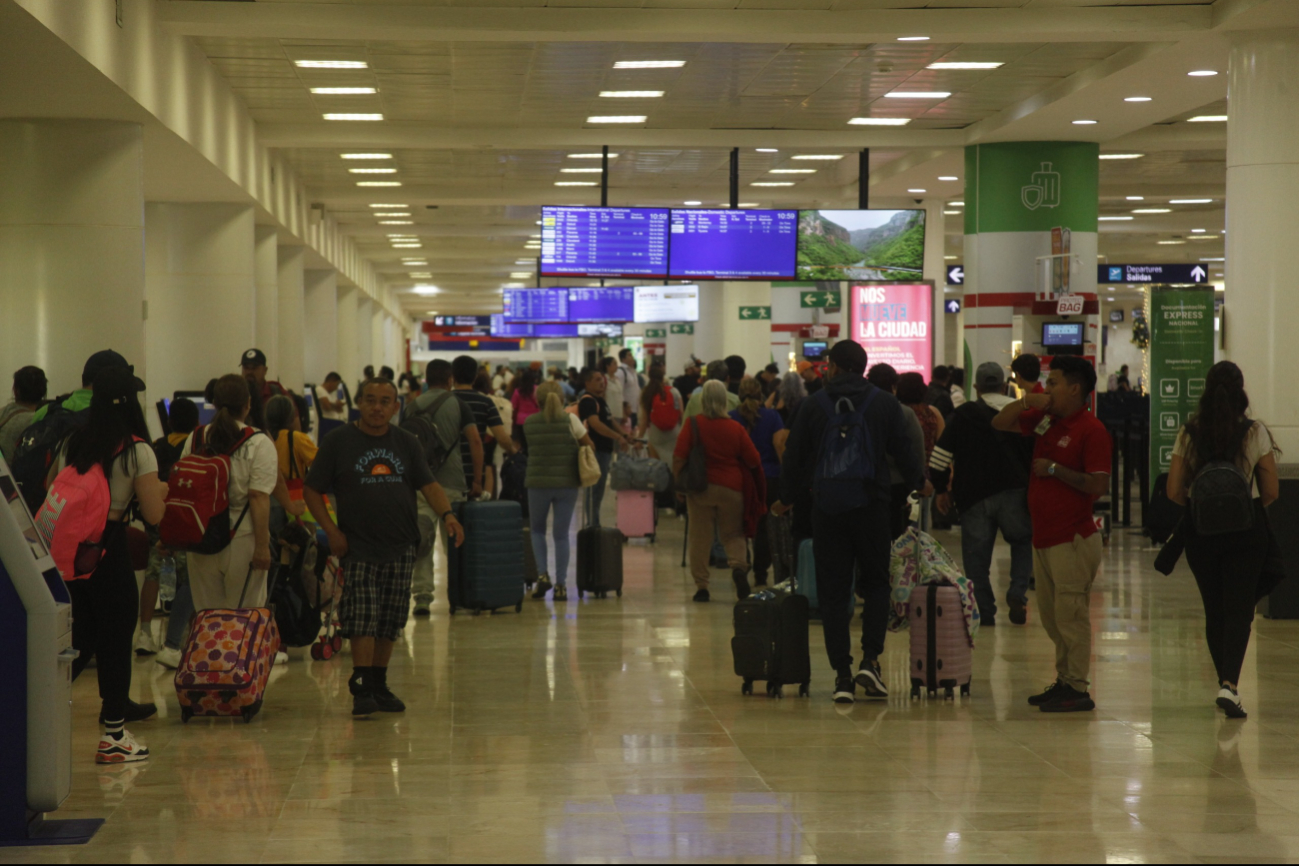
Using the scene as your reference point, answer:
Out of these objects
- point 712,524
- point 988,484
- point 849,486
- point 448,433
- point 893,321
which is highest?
point 893,321

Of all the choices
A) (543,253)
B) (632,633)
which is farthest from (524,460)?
(632,633)

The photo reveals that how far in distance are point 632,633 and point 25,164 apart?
5143 millimetres

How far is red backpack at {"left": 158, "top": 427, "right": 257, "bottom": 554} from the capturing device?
Result: 21.6ft

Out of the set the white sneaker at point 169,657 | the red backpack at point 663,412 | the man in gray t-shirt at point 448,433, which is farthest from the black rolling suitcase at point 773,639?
the red backpack at point 663,412

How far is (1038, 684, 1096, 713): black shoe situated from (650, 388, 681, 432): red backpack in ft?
25.4

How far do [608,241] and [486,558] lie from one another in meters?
5.73

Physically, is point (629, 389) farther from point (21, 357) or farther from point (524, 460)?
point (21, 357)

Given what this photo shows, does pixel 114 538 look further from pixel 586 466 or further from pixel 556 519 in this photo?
pixel 556 519

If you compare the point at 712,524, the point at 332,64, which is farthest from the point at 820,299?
the point at 712,524

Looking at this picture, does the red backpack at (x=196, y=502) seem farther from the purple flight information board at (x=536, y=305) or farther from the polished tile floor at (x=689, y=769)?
the purple flight information board at (x=536, y=305)

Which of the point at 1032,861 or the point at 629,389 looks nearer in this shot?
the point at 1032,861

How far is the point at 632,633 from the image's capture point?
892cm

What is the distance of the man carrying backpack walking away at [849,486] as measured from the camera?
678cm

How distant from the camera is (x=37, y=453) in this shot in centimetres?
652
